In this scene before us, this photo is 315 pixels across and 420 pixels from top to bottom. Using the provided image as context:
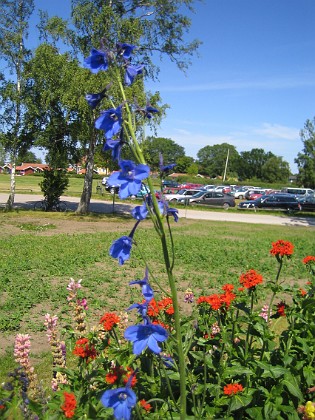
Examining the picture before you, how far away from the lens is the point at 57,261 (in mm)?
8828

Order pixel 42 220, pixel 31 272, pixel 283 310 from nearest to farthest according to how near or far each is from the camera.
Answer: pixel 283 310 → pixel 31 272 → pixel 42 220

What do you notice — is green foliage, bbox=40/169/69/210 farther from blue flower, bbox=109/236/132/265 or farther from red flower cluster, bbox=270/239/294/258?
blue flower, bbox=109/236/132/265

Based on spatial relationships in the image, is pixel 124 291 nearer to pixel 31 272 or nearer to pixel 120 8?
pixel 31 272

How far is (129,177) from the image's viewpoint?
128 cm

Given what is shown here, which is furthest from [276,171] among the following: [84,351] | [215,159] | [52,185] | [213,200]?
[84,351]

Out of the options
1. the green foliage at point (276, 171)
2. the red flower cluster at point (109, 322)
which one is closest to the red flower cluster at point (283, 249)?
the red flower cluster at point (109, 322)

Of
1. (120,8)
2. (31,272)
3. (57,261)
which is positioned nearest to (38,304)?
(31,272)

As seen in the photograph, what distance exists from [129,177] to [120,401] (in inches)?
26.6

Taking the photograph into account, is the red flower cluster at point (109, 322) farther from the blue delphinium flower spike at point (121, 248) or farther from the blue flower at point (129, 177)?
the blue flower at point (129, 177)

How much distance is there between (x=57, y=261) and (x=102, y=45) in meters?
7.91

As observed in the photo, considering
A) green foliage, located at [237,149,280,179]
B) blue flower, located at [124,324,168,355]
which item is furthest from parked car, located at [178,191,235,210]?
green foliage, located at [237,149,280,179]

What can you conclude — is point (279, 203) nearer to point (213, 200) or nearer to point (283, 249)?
point (213, 200)

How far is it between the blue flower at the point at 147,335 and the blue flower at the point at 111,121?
0.61 m

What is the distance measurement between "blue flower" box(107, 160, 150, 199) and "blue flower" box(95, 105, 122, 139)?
0.35 ft
